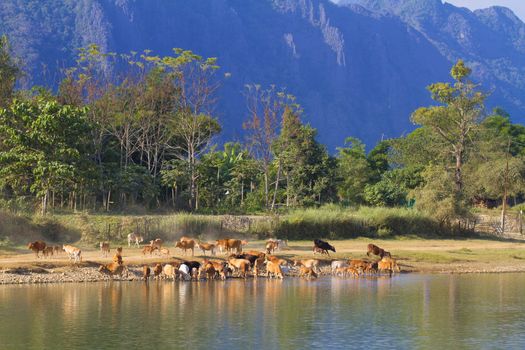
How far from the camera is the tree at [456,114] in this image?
63.8 metres

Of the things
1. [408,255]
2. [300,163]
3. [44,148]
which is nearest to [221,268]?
[408,255]

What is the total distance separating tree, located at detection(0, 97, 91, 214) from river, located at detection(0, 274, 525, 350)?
1428cm

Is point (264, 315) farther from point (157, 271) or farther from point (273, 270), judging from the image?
point (273, 270)

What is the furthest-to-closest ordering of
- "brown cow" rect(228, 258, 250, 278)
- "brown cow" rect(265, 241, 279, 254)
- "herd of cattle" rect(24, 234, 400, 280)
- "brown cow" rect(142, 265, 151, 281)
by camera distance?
"brown cow" rect(265, 241, 279, 254) → "brown cow" rect(228, 258, 250, 278) → "herd of cattle" rect(24, 234, 400, 280) → "brown cow" rect(142, 265, 151, 281)

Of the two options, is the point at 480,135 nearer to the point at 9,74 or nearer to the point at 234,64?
the point at 9,74

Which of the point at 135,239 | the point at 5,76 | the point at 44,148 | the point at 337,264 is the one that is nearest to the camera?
the point at 337,264

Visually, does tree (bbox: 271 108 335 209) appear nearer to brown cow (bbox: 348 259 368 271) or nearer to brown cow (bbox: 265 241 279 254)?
brown cow (bbox: 265 241 279 254)

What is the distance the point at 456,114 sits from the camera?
2638 inches

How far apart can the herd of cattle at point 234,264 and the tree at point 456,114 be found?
27.0 m

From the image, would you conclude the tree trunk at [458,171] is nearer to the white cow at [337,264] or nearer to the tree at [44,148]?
the white cow at [337,264]

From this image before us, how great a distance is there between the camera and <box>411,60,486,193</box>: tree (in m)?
63.8

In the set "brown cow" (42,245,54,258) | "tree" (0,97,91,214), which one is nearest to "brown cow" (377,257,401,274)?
"brown cow" (42,245,54,258)

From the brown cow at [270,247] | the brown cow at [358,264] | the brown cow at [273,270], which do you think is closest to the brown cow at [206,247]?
the brown cow at [270,247]

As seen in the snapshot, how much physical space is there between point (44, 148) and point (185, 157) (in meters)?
19.3
